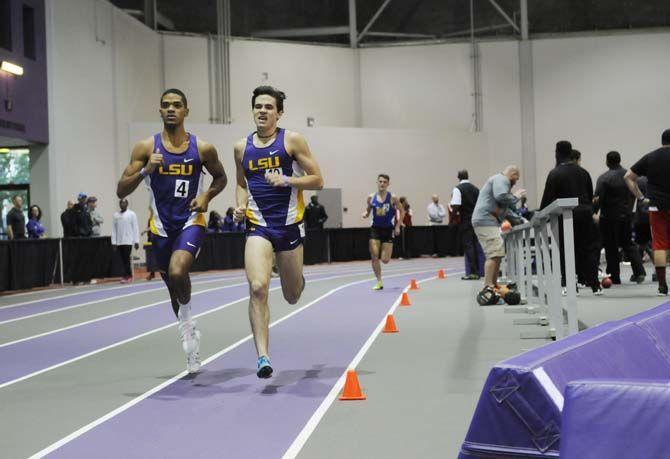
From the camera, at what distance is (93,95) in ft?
83.5

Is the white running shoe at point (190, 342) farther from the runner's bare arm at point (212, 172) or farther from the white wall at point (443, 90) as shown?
the white wall at point (443, 90)

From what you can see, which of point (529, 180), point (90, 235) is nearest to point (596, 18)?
point (529, 180)

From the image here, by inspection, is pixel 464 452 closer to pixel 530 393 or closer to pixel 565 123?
pixel 530 393

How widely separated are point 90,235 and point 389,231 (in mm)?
8340

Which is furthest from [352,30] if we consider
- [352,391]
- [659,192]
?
[352,391]

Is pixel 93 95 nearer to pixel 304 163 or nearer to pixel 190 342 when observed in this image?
pixel 190 342

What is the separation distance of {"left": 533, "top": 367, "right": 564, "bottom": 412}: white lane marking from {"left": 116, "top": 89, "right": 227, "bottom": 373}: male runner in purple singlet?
14.7 feet

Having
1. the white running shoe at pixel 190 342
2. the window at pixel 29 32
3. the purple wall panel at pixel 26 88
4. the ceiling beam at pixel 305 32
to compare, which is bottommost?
the white running shoe at pixel 190 342

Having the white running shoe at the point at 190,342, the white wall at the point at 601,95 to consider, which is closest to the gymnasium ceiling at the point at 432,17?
the white wall at the point at 601,95

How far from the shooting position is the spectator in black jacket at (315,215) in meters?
27.8

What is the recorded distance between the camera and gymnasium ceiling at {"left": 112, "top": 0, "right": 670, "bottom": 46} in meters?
32.2

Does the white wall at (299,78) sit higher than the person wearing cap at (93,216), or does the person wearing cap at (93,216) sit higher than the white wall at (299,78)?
the white wall at (299,78)

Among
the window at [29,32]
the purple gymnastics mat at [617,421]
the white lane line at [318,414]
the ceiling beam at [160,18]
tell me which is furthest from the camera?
the ceiling beam at [160,18]

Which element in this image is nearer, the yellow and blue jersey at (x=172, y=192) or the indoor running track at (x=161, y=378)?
the indoor running track at (x=161, y=378)
